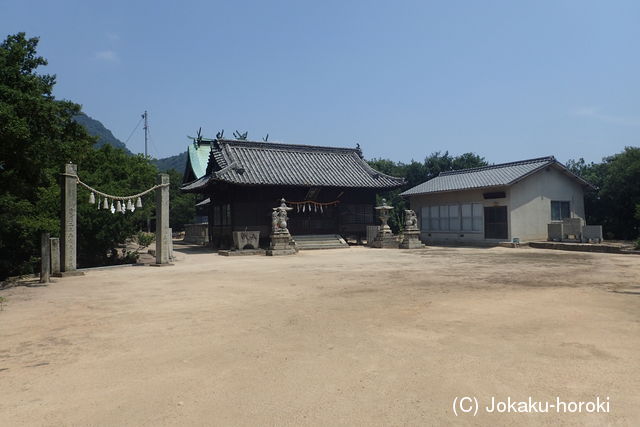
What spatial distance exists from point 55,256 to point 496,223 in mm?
21871

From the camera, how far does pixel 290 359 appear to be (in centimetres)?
434

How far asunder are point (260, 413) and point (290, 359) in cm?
119

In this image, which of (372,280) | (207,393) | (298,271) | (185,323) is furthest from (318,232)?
(207,393)

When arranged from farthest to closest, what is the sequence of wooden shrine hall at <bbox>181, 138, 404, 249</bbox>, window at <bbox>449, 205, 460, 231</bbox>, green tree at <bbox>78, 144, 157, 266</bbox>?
window at <bbox>449, 205, 460, 231</bbox>
wooden shrine hall at <bbox>181, 138, 404, 249</bbox>
green tree at <bbox>78, 144, 157, 266</bbox>

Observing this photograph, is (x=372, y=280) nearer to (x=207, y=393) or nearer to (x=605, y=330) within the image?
(x=605, y=330)

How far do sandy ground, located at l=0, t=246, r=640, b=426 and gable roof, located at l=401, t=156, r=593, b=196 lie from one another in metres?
16.3

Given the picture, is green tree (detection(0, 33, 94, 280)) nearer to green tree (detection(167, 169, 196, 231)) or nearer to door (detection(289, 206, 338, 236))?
door (detection(289, 206, 338, 236))

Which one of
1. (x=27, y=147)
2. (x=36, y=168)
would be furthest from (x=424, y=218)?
(x=27, y=147)

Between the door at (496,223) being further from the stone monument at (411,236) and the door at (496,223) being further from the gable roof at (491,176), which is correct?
the stone monument at (411,236)

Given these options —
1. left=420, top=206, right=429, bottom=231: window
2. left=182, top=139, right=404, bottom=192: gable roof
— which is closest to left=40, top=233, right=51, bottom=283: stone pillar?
left=182, top=139, right=404, bottom=192: gable roof

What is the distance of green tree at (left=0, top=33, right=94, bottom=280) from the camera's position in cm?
1050

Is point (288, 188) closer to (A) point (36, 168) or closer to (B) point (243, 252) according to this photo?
(B) point (243, 252)

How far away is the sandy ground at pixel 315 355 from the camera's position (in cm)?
322

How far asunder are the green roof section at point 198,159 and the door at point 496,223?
21.6m
